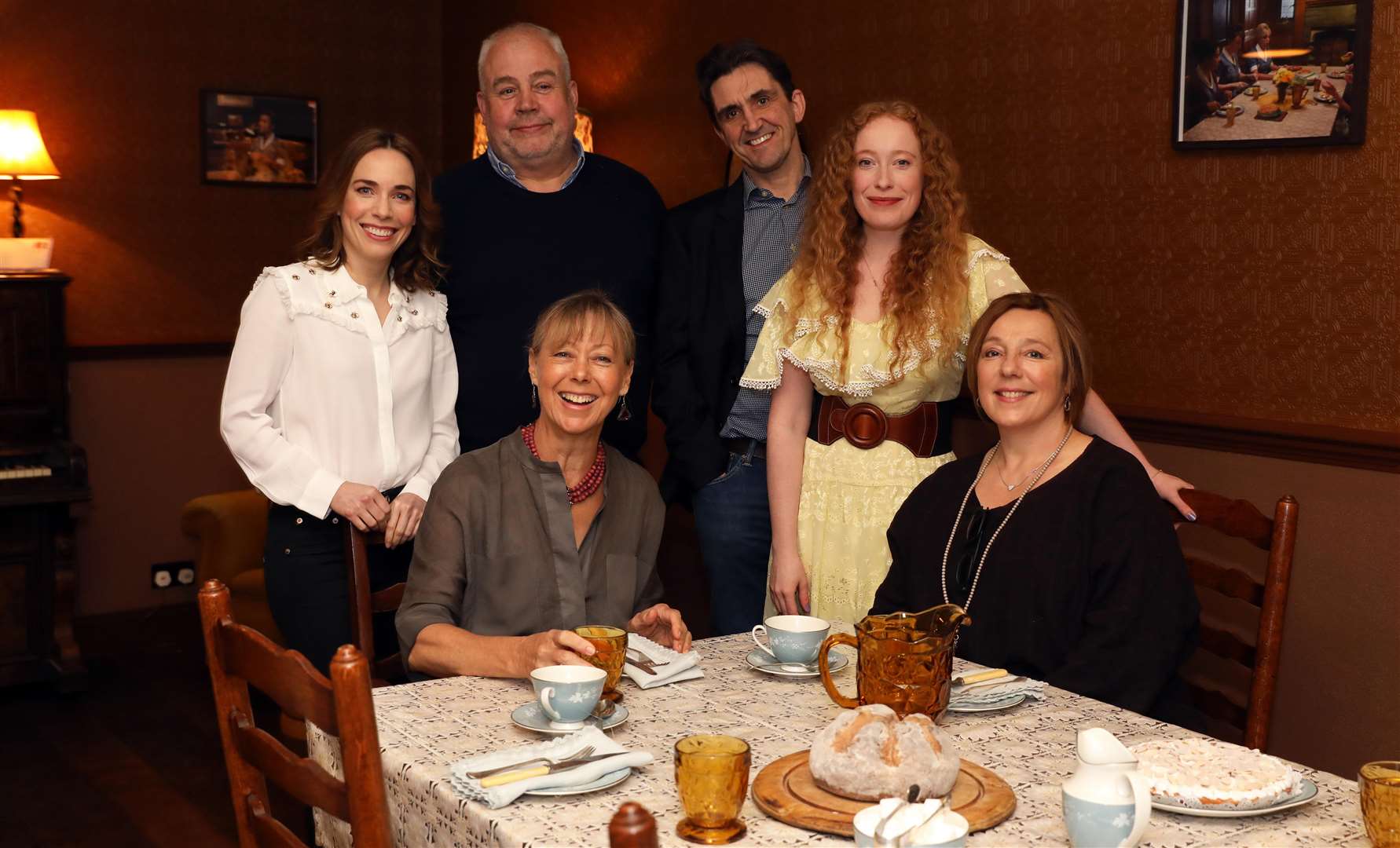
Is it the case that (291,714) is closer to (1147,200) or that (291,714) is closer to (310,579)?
(310,579)

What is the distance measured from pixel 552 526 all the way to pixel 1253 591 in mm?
1102

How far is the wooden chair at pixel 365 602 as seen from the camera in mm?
2240

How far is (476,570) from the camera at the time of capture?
2.12 meters

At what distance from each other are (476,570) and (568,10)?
3.63m

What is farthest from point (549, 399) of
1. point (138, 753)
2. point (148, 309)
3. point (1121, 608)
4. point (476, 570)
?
point (148, 309)

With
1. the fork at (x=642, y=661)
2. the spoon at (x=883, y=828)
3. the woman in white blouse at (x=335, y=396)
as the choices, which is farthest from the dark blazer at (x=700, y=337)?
the spoon at (x=883, y=828)

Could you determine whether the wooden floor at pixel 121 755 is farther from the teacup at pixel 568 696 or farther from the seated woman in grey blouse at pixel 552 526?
the teacup at pixel 568 696

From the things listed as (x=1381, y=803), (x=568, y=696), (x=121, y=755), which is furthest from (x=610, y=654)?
(x=121, y=755)

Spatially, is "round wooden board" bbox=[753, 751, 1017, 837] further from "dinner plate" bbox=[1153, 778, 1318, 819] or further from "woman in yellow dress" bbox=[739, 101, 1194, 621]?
"woman in yellow dress" bbox=[739, 101, 1194, 621]

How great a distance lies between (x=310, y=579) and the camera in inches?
100

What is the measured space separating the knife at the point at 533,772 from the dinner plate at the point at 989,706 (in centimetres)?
47

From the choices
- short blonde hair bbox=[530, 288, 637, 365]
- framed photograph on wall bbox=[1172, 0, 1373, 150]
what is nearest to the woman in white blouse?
short blonde hair bbox=[530, 288, 637, 365]

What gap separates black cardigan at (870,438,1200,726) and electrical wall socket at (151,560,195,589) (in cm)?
426

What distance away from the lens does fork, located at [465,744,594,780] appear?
1427 millimetres
